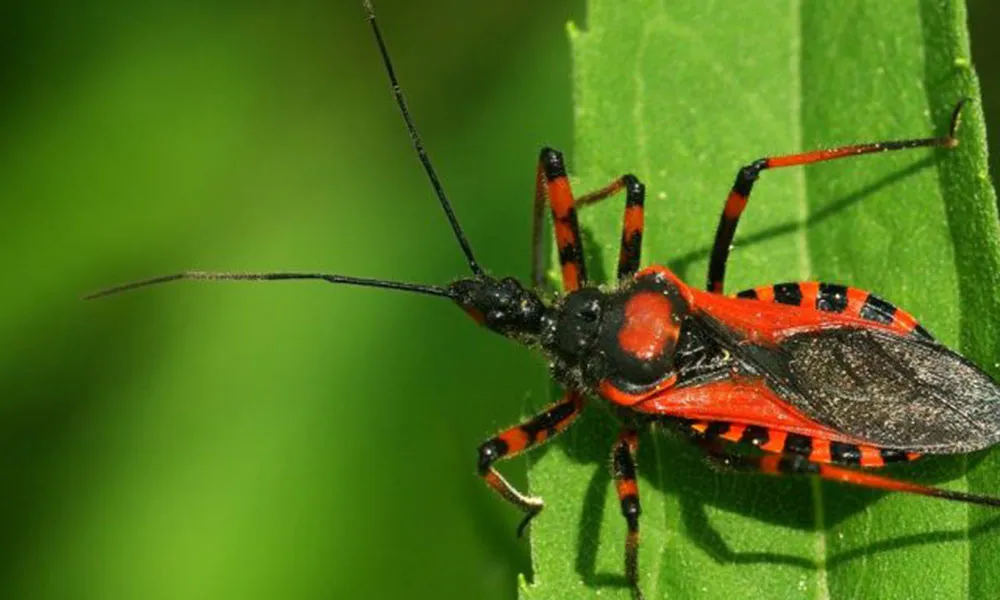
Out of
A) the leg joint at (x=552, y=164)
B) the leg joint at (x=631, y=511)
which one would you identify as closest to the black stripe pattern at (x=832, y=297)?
the leg joint at (x=631, y=511)

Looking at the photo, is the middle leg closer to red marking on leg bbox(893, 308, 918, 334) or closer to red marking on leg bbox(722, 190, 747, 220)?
red marking on leg bbox(722, 190, 747, 220)

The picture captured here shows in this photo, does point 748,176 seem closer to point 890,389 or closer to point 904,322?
point 904,322

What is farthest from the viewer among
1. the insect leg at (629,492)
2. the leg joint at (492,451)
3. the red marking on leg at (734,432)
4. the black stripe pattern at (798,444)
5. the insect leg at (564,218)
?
the insect leg at (564,218)

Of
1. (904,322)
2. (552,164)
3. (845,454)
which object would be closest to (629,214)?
(552,164)

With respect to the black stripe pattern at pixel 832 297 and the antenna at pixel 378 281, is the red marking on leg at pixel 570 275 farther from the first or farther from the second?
the black stripe pattern at pixel 832 297

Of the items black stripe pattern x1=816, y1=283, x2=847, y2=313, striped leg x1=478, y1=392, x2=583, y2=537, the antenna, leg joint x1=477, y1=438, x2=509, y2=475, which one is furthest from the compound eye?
black stripe pattern x1=816, y1=283, x2=847, y2=313

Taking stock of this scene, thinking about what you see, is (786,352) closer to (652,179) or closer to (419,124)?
(652,179)
